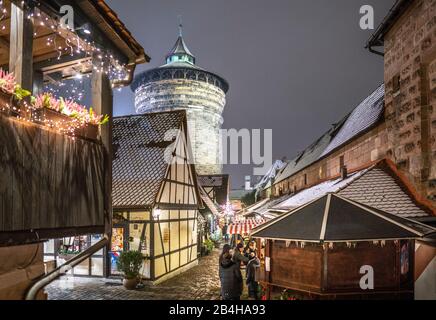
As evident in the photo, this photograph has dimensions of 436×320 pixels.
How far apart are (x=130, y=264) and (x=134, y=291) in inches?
38.2

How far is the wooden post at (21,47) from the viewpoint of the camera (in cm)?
477

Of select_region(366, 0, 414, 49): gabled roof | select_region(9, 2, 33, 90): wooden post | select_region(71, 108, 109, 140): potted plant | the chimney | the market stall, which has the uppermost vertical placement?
select_region(366, 0, 414, 49): gabled roof

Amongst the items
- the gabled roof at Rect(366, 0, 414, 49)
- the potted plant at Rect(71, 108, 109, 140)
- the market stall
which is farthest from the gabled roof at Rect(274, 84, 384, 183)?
the potted plant at Rect(71, 108, 109, 140)

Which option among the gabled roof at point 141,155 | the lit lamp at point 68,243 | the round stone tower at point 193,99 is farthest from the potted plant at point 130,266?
the round stone tower at point 193,99

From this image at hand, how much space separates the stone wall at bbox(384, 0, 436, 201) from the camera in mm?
7773

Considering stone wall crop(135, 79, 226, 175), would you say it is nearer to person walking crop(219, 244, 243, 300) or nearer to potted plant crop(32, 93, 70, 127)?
person walking crop(219, 244, 243, 300)

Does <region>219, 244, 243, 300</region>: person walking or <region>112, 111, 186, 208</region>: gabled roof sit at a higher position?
<region>112, 111, 186, 208</region>: gabled roof

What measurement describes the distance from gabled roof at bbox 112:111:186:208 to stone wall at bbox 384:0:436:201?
347 inches

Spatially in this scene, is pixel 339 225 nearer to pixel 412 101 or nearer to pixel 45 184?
pixel 412 101

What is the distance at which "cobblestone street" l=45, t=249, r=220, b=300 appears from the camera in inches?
453

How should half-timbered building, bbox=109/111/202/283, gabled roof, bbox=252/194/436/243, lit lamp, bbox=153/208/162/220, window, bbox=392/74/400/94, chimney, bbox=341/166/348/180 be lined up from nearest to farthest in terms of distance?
gabled roof, bbox=252/194/436/243
window, bbox=392/74/400/94
chimney, bbox=341/166/348/180
lit lamp, bbox=153/208/162/220
half-timbered building, bbox=109/111/202/283

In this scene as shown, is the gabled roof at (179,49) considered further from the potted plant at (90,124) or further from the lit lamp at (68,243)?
the potted plant at (90,124)

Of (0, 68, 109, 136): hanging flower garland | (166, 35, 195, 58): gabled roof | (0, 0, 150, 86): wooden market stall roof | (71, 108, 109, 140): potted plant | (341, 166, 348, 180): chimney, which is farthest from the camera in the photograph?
(166, 35, 195, 58): gabled roof

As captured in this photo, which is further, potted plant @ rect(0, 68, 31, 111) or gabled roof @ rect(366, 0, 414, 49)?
gabled roof @ rect(366, 0, 414, 49)
